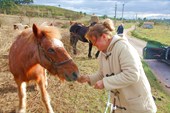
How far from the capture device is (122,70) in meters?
2.87

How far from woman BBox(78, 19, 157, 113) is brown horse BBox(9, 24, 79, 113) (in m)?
0.59

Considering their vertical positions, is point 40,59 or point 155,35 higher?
point 40,59

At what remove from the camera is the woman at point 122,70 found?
110 inches

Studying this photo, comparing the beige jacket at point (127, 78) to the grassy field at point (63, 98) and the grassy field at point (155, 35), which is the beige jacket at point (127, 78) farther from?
the grassy field at point (155, 35)

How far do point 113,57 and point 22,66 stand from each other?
2.16 metres

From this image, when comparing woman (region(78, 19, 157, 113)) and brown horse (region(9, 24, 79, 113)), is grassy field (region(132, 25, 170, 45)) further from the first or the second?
woman (region(78, 19, 157, 113))

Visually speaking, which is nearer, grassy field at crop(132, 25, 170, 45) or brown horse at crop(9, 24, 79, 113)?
brown horse at crop(9, 24, 79, 113)

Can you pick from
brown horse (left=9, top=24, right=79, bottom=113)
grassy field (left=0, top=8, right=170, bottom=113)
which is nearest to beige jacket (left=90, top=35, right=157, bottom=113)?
brown horse (left=9, top=24, right=79, bottom=113)

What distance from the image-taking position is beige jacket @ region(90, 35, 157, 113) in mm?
2785

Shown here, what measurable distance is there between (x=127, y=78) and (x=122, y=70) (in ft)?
0.40

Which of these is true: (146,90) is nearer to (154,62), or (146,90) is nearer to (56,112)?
(56,112)

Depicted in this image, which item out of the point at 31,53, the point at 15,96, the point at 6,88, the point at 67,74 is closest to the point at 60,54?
the point at 67,74

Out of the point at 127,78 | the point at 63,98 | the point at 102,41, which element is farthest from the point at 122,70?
the point at 63,98

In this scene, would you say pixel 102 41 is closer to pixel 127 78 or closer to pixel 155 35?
pixel 127 78
